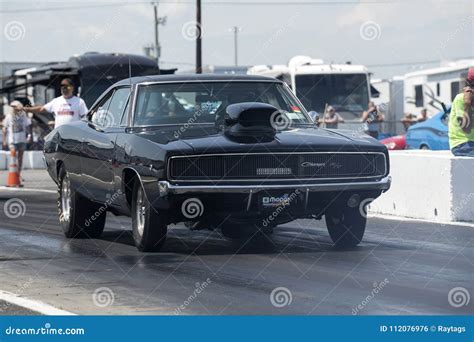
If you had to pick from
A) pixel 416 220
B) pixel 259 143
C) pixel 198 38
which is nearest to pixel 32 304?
pixel 259 143

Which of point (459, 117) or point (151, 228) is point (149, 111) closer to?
point (151, 228)

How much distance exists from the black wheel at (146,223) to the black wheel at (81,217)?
1.54 m

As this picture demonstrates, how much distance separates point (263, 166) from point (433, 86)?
2850 cm

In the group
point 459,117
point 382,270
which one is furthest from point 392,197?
point 382,270

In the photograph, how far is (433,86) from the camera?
126 ft

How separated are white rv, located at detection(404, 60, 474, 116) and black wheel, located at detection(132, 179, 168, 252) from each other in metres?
24.4

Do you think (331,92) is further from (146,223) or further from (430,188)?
(146,223)

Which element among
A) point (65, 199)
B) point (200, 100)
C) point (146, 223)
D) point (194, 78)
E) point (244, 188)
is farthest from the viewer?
point (65, 199)

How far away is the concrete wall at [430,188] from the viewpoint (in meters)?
14.6

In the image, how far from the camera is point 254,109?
10914mm

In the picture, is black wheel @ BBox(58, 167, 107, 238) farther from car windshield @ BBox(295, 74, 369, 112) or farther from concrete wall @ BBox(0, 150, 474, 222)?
car windshield @ BBox(295, 74, 369, 112)

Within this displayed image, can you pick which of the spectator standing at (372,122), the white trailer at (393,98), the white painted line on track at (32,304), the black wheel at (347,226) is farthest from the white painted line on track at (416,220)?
the white trailer at (393,98)

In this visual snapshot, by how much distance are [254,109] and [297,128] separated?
0.85m

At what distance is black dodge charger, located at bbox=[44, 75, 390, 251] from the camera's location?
1063cm
